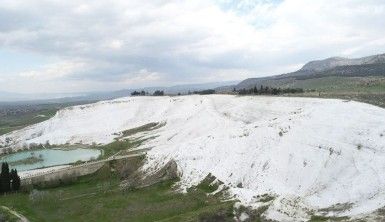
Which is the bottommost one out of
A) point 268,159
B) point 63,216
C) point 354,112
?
point 63,216

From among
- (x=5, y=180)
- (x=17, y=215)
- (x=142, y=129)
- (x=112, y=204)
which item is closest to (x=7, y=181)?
(x=5, y=180)

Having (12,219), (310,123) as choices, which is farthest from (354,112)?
(12,219)

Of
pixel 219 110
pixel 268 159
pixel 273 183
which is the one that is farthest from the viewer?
pixel 219 110

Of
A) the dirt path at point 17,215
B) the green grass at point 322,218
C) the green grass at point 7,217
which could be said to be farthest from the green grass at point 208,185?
the green grass at point 7,217

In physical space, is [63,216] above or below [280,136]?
below

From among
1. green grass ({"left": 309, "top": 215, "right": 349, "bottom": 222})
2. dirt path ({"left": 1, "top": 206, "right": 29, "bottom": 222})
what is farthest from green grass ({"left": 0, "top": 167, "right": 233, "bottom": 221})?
green grass ({"left": 309, "top": 215, "right": 349, "bottom": 222})

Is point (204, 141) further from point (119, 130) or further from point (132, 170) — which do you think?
point (119, 130)
